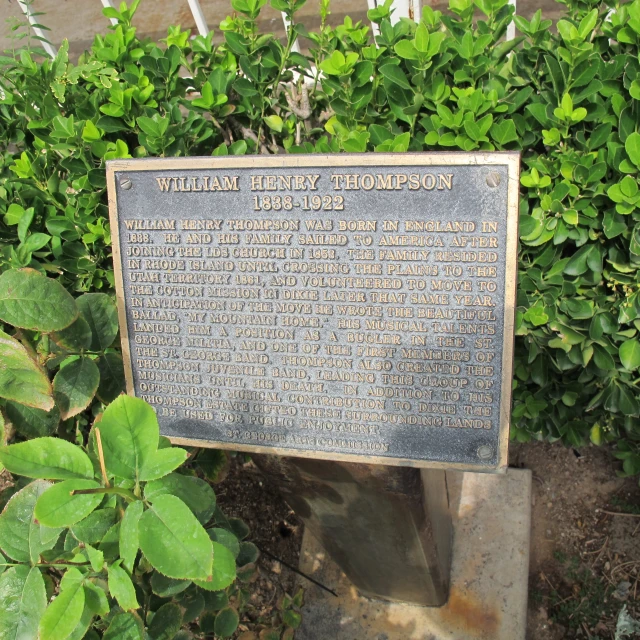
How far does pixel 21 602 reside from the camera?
113cm

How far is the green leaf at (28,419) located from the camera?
1529mm

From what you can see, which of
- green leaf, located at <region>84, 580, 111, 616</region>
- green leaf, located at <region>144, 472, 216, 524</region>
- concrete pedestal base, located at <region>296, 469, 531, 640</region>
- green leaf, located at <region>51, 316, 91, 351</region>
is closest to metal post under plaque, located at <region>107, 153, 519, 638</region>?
green leaf, located at <region>51, 316, 91, 351</region>

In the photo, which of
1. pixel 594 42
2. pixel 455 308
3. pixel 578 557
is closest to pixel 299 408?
pixel 455 308

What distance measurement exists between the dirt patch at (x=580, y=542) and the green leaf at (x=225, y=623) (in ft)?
5.68

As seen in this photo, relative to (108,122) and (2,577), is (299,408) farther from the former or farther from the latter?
(108,122)

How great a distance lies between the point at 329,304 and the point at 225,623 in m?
0.95

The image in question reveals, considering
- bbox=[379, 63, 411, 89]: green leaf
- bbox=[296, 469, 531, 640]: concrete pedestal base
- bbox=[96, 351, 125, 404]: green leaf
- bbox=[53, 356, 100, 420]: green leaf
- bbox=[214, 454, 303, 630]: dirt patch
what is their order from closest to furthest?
bbox=[53, 356, 100, 420]: green leaf → bbox=[96, 351, 125, 404]: green leaf → bbox=[379, 63, 411, 89]: green leaf → bbox=[296, 469, 531, 640]: concrete pedestal base → bbox=[214, 454, 303, 630]: dirt patch

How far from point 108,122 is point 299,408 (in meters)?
1.24

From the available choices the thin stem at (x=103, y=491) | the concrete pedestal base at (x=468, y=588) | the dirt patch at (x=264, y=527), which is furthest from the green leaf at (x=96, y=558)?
the concrete pedestal base at (x=468, y=588)

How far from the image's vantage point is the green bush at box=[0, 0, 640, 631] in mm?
1890

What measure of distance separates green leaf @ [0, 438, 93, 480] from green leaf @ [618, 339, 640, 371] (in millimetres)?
1729

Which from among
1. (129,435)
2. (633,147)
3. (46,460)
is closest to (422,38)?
(633,147)

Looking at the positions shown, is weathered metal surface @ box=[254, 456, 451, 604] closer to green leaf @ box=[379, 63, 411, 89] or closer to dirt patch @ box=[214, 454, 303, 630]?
dirt patch @ box=[214, 454, 303, 630]

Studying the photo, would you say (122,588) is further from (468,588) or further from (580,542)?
(580,542)
